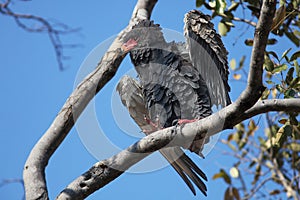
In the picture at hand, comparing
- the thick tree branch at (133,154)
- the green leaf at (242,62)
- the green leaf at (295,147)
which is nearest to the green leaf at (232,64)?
the green leaf at (242,62)

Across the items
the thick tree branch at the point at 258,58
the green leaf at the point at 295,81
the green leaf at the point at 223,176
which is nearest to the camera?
the thick tree branch at the point at 258,58

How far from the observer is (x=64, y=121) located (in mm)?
3375

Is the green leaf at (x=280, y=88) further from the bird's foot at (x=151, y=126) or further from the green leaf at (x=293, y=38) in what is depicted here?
the green leaf at (x=293, y=38)

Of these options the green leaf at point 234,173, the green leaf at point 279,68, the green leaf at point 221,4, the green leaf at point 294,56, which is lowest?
the green leaf at point 279,68

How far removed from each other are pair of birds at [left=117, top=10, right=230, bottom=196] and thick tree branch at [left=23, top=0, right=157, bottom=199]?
283 millimetres

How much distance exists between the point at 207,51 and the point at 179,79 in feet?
1.10

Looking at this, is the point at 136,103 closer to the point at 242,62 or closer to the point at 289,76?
the point at 289,76

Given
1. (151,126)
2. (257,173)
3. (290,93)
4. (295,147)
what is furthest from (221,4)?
(257,173)

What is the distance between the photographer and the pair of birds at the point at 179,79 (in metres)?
4.01

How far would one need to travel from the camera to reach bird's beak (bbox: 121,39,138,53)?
13.9 feet

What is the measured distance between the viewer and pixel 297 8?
386 centimetres

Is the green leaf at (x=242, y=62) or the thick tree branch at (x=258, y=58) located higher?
the green leaf at (x=242, y=62)

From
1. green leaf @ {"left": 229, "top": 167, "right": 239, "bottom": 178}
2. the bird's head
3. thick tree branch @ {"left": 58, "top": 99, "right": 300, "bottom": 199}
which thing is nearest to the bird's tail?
thick tree branch @ {"left": 58, "top": 99, "right": 300, "bottom": 199}

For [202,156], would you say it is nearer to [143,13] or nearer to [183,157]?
[183,157]
